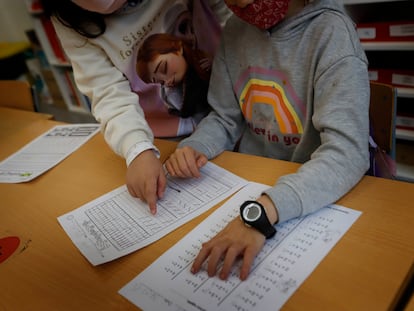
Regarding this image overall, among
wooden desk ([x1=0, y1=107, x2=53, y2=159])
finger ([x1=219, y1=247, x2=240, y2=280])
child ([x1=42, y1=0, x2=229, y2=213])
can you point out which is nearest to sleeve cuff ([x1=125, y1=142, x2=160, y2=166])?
child ([x1=42, y1=0, x2=229, y2=213])

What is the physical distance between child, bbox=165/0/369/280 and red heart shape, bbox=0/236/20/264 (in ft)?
1.15

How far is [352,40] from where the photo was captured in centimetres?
69

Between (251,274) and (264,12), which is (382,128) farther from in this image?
(251,274)

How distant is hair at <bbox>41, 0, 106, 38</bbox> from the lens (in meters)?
0.88

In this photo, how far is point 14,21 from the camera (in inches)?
111

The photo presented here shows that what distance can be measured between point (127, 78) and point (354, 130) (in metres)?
0.65

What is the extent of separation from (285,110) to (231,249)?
42cm

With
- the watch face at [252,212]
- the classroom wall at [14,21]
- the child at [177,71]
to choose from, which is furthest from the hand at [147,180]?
the classroom wall at [14,21]

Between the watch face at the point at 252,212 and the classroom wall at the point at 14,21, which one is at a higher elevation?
the classroom wall at the point at 14,21

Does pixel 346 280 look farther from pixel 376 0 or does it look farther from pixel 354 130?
pixel 376 0

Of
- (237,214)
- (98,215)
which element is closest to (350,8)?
(237,214)

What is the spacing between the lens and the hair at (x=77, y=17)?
0.88 meters

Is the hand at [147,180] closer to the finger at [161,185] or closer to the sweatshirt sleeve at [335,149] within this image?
the finger at [161,185]

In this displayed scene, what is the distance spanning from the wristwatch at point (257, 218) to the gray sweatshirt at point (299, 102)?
0.09 ft
